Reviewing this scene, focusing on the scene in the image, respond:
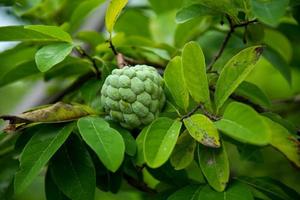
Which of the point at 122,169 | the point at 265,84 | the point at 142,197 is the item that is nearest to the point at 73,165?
the point at 122,169

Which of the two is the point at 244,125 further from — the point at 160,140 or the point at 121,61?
the point at 121,61

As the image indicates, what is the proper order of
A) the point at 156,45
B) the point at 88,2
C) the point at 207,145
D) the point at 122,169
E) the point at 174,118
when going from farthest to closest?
the point at 88,2
the point at 156,45
the point at 122,169
the point at 174,118
the point at 207,145

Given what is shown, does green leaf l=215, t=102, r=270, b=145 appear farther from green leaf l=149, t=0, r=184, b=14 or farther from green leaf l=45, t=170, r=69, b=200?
green leaf l=149, t=0, r=184, b=14

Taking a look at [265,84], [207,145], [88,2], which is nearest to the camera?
[207,145]

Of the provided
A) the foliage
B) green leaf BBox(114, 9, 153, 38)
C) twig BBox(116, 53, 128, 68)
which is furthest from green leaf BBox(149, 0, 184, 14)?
twig BBox(116, 53, 128, 68)

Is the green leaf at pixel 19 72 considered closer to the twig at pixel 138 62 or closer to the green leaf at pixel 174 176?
the twig at pixel 138 62

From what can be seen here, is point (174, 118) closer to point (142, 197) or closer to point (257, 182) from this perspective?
point (257, 182)

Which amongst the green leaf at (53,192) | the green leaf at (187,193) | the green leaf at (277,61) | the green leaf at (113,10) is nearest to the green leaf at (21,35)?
the green leaf at (113,10)
